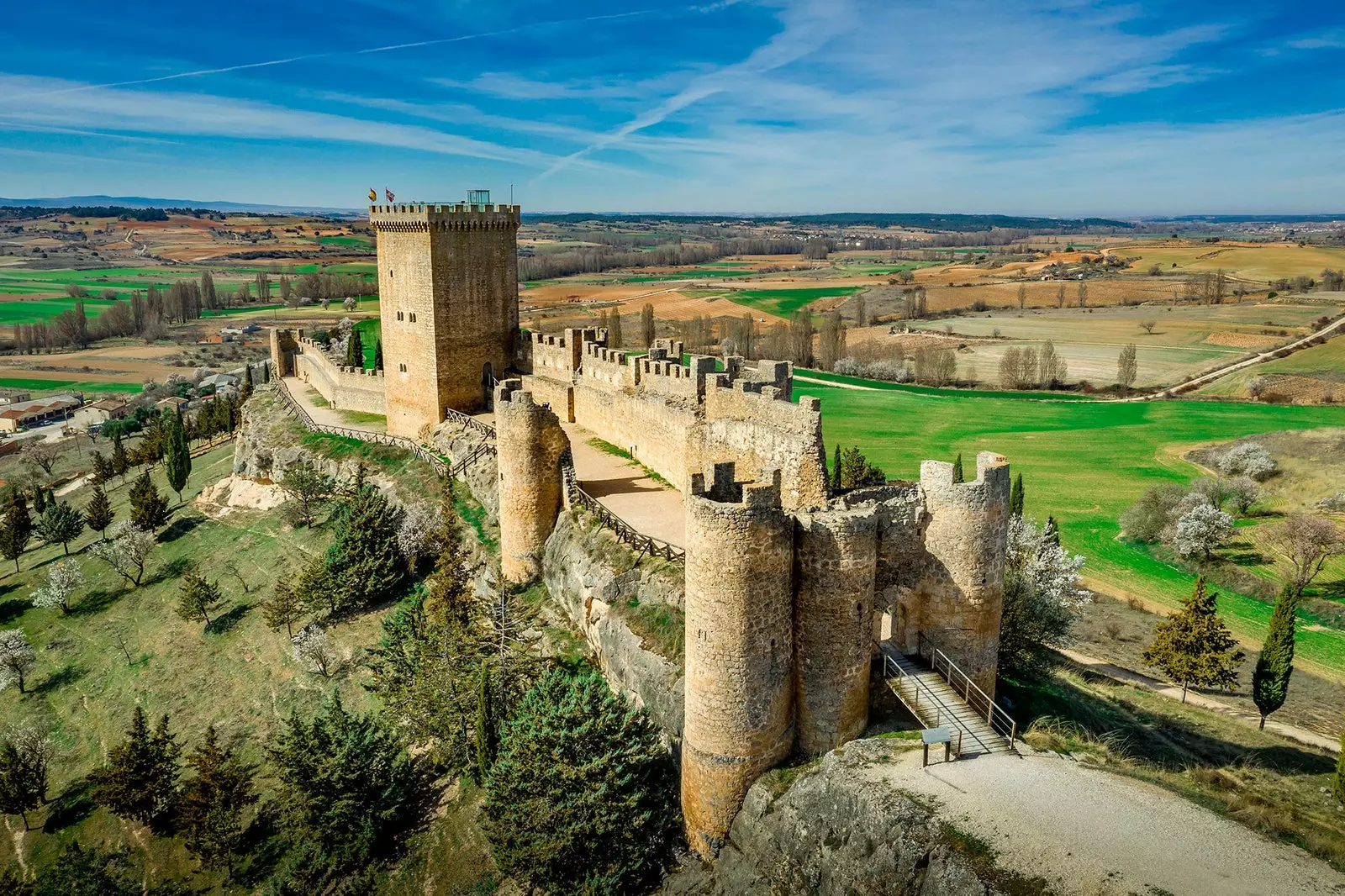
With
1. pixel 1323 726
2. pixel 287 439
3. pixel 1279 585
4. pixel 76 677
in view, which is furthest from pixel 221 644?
pixel 1279 585

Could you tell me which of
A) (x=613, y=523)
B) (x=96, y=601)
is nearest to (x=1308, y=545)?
(x=613, y=523)

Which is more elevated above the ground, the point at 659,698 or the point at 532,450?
the point at 532,450

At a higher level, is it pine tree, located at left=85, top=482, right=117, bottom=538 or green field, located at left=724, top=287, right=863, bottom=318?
green field, located at left=724, top=287, right=863, bottom=318

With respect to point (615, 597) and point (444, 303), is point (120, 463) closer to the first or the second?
point (444, 303)

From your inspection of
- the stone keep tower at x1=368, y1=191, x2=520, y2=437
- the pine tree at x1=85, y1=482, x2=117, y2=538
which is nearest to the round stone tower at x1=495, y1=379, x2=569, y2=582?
the stone keep tower at x1=368, y1=191, x2=520, y2=437

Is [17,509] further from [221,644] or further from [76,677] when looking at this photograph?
[221,644]

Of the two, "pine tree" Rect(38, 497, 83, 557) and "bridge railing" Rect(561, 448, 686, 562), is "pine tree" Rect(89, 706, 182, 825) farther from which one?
"pine tree" Rect(38, 497, 83, 557)

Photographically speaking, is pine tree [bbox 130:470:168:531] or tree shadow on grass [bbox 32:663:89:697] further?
pine tree [bbox 130:470:168:531]
